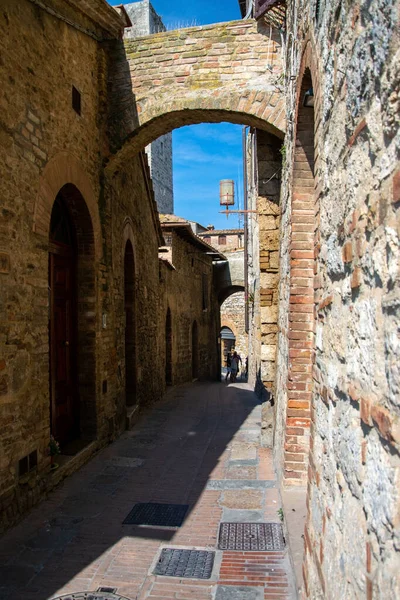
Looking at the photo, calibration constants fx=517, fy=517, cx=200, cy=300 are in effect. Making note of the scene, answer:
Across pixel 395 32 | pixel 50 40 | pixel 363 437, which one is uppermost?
pixel 50 40

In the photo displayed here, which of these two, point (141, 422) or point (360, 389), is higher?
point (360, 389)

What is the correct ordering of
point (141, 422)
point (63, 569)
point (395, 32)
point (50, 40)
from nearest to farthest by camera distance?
point (395, 32) → point (63, 569) → point (50, 40) → point (141, 422)

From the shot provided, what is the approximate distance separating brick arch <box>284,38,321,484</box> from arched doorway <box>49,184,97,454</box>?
292 centimetres

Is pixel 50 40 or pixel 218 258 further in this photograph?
pixel 218 258

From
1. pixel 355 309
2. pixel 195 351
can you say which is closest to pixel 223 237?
pixel 195 351

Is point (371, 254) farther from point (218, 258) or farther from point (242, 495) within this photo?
point (218, 258)

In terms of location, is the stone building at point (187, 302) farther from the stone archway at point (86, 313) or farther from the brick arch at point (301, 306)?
the brick arch at point (301, 306)

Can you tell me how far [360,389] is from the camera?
1757mm

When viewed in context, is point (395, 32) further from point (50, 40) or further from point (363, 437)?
point (50, 40)

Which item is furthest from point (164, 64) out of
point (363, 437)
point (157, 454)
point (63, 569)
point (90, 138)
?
point (363, 437)

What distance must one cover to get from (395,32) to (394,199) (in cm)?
44

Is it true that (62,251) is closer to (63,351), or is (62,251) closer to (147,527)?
(63,351)

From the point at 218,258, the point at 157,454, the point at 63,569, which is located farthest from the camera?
the point at 218,258

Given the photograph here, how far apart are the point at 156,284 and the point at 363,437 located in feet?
34.8
